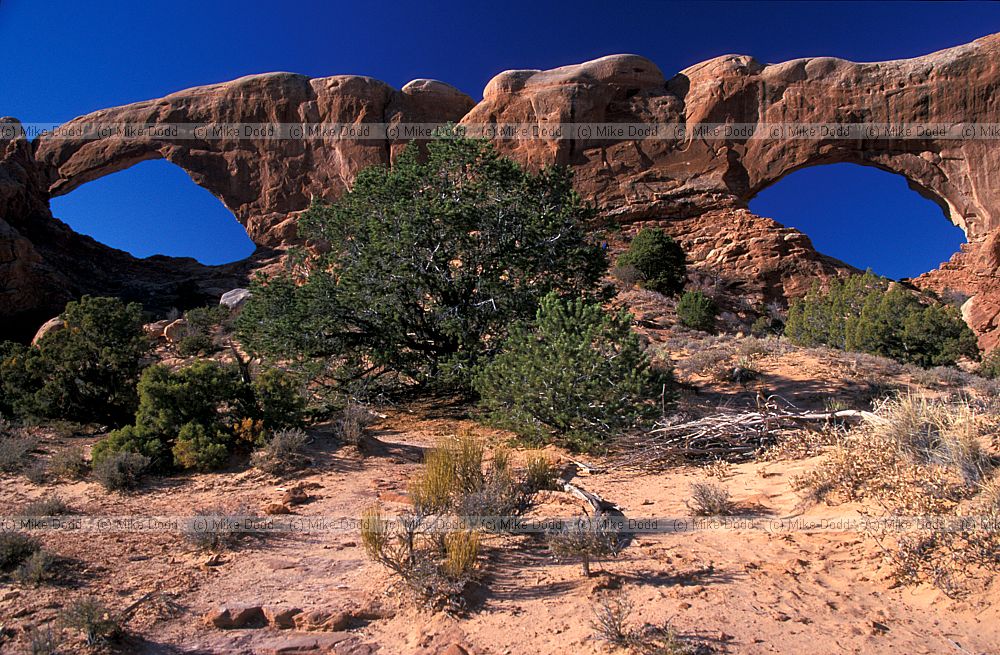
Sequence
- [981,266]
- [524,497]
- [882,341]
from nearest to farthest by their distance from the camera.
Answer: [524,497] → [882,341] → [981,266]

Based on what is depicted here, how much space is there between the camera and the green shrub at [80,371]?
27.3 feet

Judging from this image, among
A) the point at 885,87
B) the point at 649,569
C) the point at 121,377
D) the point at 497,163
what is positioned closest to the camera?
the point at 649,569

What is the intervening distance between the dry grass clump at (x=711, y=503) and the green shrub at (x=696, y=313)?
1587 centimetres

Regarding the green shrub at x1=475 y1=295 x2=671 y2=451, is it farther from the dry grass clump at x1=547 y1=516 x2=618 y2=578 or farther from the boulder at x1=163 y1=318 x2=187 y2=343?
the boulder at x1=163 y1=318 x2=187 y2=343

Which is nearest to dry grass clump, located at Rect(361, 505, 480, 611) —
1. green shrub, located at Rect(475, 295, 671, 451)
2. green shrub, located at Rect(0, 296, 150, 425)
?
green shrub, located at Rect(475, 295, 671, 451)

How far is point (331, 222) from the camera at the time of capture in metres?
10.6

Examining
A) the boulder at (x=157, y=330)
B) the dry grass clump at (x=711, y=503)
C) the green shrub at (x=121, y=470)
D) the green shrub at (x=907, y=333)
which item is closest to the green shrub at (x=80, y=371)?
the green shrub at (x=121, y=470)

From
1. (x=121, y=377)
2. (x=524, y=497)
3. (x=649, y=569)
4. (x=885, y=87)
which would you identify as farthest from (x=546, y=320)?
(x=885, y=87)

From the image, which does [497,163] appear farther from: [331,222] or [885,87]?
[885,87]

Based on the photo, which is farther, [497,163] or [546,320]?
[497,163]

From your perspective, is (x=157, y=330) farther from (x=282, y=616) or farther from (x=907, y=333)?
(x=907, y=333)

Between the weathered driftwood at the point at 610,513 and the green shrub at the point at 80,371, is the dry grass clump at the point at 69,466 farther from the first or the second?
the weathered driftwood at the point at 610,513

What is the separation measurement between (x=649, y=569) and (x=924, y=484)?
6.44 ft

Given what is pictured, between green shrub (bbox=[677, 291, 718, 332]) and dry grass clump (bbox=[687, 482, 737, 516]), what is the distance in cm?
1587
